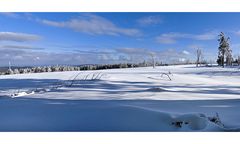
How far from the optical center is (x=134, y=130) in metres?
5.41

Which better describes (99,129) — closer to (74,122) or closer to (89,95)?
(74,122)

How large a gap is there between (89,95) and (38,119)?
3452mm

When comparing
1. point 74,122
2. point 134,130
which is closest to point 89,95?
point 74,122

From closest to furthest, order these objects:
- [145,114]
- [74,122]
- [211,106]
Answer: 1. [74,122]
2. [145,114]
3. [211,106]

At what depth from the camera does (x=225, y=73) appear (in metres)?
20.5

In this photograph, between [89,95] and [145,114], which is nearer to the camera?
[145,114]
